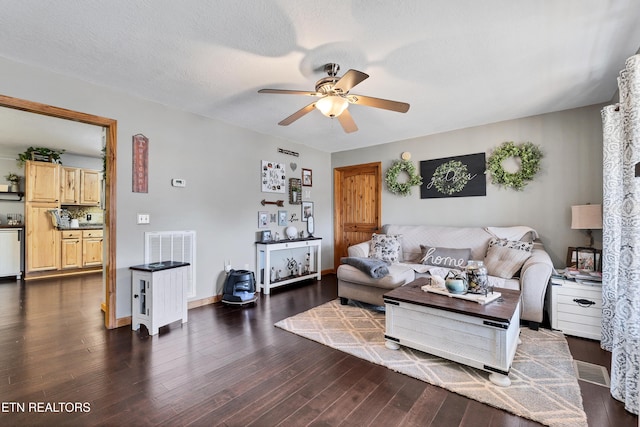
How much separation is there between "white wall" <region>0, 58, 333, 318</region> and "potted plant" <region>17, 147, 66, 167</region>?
4046 millimetres

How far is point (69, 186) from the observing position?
5.92 m

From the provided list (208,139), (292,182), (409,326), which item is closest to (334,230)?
(292,182)

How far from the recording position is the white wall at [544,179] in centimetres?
341

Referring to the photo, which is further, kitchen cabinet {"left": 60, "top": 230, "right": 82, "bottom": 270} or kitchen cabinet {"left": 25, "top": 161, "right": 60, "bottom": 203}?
kitchen cabinet {"left": 60, "top": 230, "right": 82, "bottom": 270}

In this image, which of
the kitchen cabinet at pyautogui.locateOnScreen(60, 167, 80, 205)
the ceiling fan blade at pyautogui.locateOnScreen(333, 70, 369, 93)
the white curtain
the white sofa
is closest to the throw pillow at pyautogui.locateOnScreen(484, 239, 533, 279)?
the white sofa

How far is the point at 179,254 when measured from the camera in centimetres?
354

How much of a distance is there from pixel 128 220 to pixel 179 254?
0.70m

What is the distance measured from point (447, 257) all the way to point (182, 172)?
3568 mm

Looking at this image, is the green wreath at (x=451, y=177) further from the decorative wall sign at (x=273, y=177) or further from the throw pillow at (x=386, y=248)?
the decorative wall sign at (x=273, y=177)

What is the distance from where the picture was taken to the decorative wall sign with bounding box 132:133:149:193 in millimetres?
3154

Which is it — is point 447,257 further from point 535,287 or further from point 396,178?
point 396,178

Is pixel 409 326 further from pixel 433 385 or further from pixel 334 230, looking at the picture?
pixel 334 230

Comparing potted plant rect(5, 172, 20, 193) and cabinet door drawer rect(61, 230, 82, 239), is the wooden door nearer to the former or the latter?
cabinet door drawer rect(61, 230, 82, 239)

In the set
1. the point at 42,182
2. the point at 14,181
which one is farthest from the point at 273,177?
the point at 14,181
